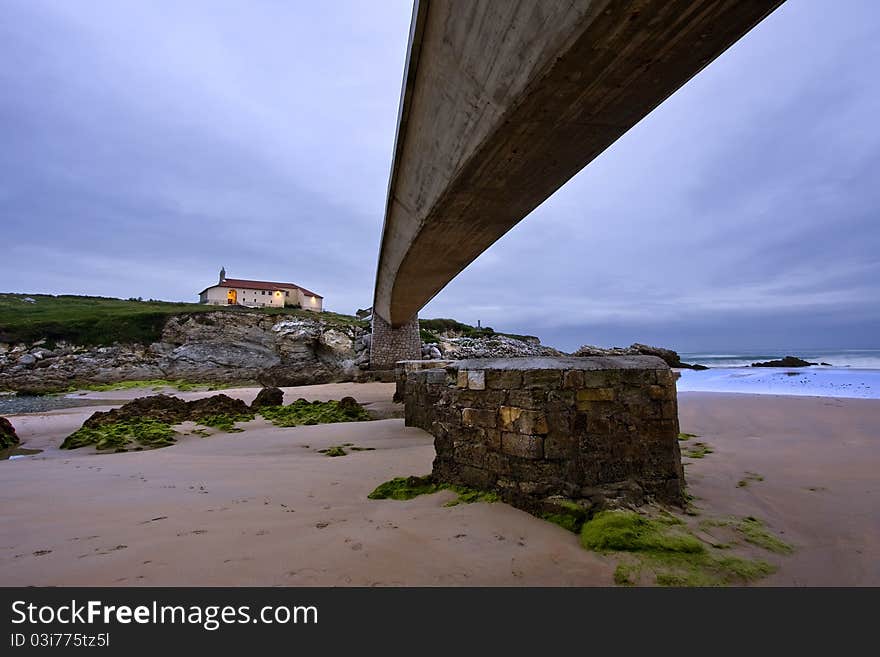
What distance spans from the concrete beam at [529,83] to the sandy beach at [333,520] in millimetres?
3989

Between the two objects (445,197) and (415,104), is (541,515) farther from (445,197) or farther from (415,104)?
(415,104)

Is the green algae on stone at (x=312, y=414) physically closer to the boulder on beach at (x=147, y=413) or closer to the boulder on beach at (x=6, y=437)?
the boulder on beach at (x=147, y=413)

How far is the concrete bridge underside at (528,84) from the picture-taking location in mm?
2826

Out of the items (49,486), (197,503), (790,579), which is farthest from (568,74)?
(49,486)

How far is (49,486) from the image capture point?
15.1ft

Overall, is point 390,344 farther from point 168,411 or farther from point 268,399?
point 168,411

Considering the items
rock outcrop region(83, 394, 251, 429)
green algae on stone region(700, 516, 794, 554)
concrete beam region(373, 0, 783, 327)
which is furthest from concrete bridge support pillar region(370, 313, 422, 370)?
green algae on stone region(700, 516, 794, 554)

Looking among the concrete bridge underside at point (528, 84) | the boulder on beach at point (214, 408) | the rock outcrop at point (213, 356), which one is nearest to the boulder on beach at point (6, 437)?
the boulder on beach at point (214, 408)

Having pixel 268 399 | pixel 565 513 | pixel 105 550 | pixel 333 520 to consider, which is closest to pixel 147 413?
pixel 268 399

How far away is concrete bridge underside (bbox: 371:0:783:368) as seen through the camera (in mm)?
2826

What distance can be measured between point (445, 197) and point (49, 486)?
21.5 ft

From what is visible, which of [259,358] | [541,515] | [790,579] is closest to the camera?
[790,579]

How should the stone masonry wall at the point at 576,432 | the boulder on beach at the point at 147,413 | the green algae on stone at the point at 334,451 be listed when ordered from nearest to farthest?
the stone masonry wall at the point at 576,432 → the green algae on stone at the point at 334,451 → the boulder on beach at the point at 147,413

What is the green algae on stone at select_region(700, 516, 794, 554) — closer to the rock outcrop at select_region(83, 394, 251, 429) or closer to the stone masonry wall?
the stone masonry wall
